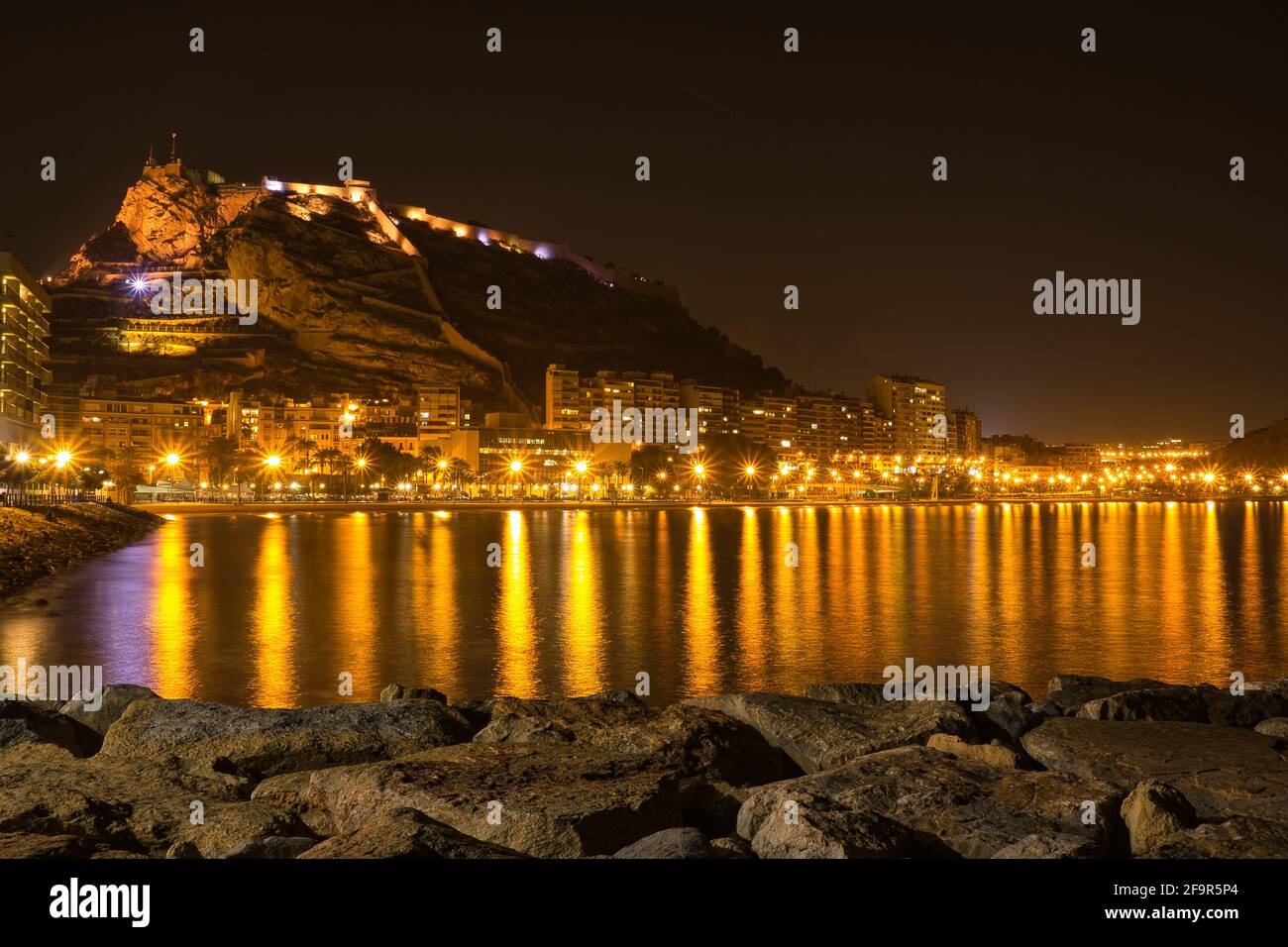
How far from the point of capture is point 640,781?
6.29 meters

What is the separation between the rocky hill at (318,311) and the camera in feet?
449

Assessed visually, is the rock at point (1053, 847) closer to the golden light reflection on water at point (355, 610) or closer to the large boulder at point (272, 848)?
the large boulder at point (272, 848)

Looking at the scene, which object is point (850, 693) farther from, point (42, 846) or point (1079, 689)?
point (42, 846)

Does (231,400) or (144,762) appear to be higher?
(231,400)

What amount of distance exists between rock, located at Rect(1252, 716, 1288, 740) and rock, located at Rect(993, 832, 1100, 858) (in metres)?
4.20

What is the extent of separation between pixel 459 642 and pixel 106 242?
170 metres

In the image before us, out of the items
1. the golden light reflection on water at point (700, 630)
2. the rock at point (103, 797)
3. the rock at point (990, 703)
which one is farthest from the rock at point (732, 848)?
the golden light reflection on water at point (700, 630)

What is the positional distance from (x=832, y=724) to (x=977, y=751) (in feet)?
3.73

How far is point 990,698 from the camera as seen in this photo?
395 inches

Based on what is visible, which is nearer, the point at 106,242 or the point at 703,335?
the point at 106,242

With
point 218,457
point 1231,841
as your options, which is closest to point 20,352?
point 218,457

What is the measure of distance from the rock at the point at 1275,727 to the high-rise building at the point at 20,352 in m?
80.9
